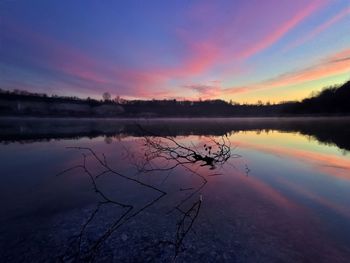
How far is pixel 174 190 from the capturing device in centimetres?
580

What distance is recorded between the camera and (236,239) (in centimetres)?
358

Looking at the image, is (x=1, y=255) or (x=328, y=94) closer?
(x=1, y=255)

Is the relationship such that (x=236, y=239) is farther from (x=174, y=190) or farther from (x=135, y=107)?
(x=135, y=107)

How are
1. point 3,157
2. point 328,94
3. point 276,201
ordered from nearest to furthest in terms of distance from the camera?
point 276,201 → point 3,157 → point 328,94

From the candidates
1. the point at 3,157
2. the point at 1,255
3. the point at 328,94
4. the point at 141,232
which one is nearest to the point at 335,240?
the point at 141,232

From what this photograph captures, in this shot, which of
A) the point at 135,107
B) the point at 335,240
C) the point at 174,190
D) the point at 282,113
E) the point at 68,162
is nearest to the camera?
the point at 335,240

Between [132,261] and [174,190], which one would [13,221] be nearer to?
[132,261]

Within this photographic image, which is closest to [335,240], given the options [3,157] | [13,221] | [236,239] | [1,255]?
[236,239]

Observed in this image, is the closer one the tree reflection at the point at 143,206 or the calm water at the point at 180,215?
the tree reflection at the point at 143,206

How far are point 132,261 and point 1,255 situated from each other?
→ 1.78 meters

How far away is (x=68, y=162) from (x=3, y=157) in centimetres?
337

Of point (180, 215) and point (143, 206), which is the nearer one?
point (180, 215)

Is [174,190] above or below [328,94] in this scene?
below

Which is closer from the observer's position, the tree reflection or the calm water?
the tree reflection
